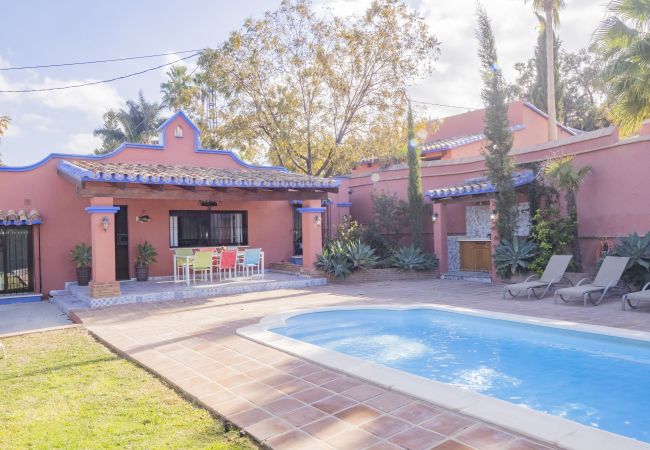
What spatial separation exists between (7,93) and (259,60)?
10.2m

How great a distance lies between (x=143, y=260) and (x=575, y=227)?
43.3 ft

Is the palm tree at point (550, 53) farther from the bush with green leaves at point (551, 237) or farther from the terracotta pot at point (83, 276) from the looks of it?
the terracotta pot at point (83, 276)

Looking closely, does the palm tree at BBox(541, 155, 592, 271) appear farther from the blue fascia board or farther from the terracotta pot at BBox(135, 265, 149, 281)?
the blue fascia board

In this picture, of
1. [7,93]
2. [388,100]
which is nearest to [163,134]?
[7,93]

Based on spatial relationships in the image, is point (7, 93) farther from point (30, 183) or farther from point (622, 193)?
point (622, 193)

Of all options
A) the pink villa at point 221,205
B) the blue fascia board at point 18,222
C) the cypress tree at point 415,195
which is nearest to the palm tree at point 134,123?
the pink villa at point 221,205

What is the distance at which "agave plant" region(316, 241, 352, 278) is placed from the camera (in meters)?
15.7

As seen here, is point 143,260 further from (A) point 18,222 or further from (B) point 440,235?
(B) point 440,235

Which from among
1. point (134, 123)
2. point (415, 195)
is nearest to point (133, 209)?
point (415, 195)

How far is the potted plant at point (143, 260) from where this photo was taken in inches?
609

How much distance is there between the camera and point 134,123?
32.9m

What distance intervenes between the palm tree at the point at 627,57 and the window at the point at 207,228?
41.5 feet

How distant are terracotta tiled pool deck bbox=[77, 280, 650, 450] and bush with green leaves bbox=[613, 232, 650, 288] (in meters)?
1.14

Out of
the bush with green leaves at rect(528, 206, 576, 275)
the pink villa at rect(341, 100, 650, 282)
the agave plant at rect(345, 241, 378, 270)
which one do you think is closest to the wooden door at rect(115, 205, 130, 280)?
the agave plant at rect(345, 241, 378, 270)
